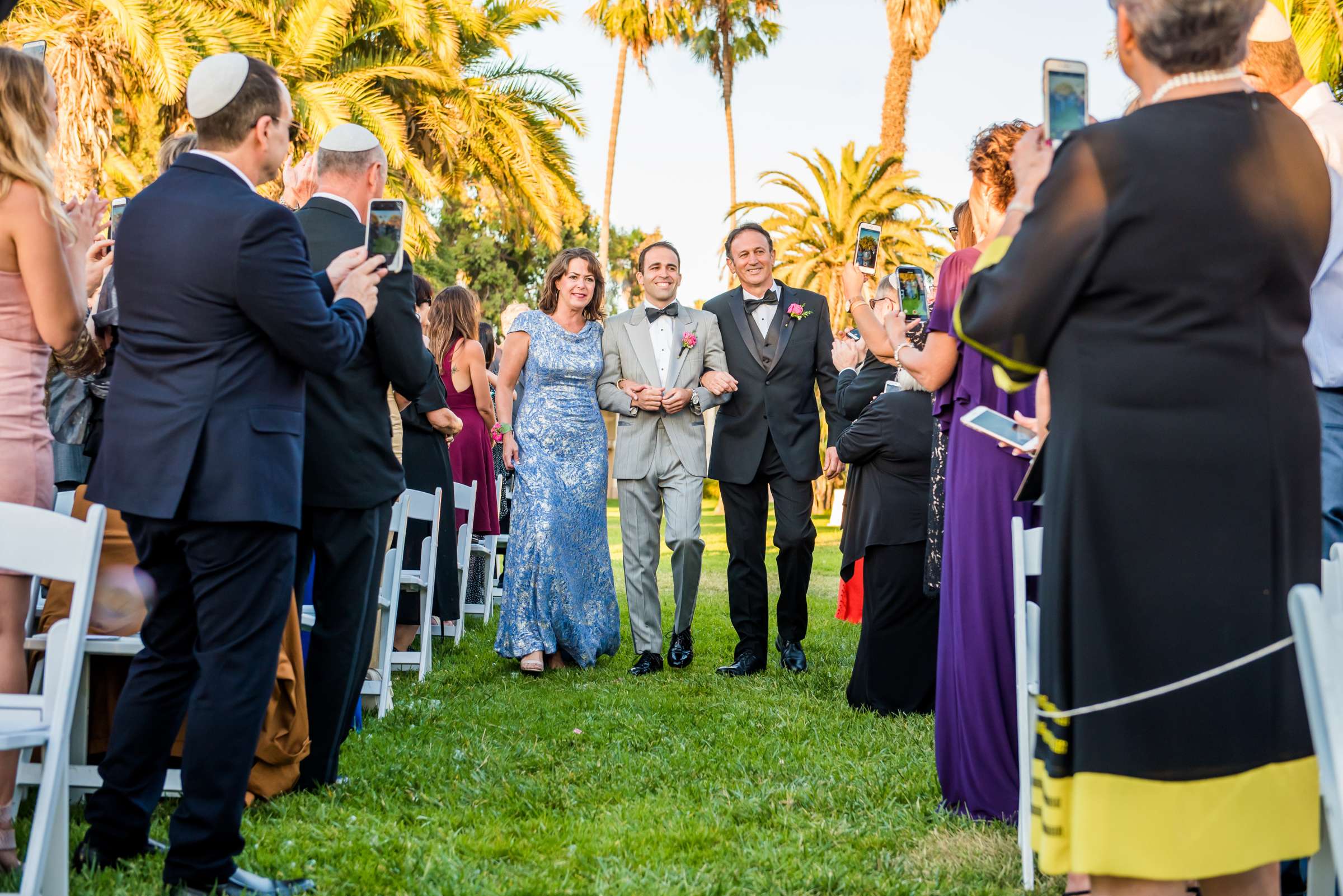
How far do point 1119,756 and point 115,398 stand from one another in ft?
8.42

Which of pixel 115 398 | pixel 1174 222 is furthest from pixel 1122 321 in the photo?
pixel 115 398

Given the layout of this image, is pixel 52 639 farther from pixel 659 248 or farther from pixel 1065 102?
pixel 659 248

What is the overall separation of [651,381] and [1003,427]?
13.1 ft

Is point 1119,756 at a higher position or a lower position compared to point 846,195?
lower

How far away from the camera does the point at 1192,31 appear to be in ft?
6.95

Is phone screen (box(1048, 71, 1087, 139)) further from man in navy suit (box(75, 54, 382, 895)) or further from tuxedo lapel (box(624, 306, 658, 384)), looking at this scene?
tuxedo lapel (box(624, 306, 658, 384))

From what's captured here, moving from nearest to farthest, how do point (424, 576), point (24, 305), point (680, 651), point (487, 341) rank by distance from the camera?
point (24, 305) < point (424, 576) < point (680, 651) < point (487, 341)

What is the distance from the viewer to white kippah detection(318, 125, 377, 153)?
13.9ft

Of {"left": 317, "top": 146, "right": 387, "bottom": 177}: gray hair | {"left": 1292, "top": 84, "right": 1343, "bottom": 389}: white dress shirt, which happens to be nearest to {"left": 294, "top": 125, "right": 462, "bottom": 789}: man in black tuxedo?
{"left": 317, "top": 146, "right": 387, "bottom": 177}: gray hair

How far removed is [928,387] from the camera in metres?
4.15

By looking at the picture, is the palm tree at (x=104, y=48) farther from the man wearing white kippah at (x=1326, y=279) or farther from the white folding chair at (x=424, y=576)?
the man wearing white kippah at (x=1326, y=279)

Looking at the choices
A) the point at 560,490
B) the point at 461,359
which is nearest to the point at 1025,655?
the point at 560,490

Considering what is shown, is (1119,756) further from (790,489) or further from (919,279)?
(790,489)

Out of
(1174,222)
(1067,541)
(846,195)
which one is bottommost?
(1067,541)
